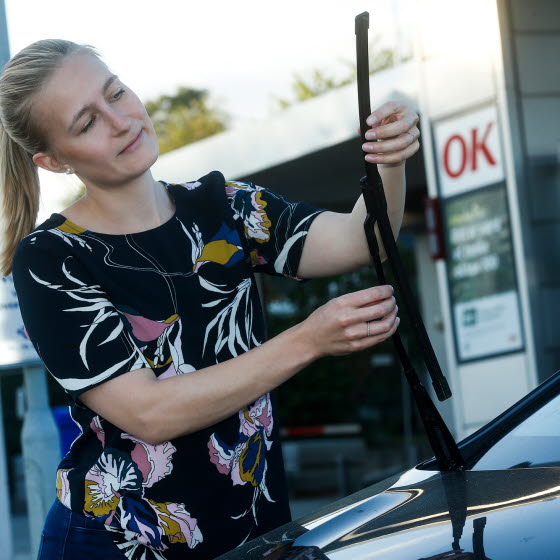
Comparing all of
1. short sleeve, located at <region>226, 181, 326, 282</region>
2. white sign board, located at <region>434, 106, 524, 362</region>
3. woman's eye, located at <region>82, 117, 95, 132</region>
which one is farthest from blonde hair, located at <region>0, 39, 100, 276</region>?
white sign board, located at <region>434, 106, 524, 362</region>

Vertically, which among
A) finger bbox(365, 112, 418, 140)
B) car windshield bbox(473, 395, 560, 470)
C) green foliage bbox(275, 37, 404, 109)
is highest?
green foliage bbox(275, 37, 404, 109)

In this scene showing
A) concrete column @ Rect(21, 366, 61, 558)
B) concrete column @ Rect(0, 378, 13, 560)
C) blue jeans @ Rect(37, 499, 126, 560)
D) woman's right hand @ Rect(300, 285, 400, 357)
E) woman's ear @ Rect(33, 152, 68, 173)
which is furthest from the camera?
concrete column @ Rect(0, 378, 13, 560)

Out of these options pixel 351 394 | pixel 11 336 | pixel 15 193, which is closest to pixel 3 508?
pixel 11 336

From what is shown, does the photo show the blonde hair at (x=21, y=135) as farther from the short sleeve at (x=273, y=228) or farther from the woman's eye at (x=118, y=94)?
the short sleeve at (x=273, y=228)

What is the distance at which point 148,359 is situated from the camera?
6.72 ft

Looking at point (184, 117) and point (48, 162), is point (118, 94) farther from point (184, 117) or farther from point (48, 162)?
point (184, 117)

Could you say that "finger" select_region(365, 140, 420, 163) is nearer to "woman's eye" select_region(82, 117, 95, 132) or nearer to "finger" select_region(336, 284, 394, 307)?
"finger" select_region(336, 284, 394, 307)

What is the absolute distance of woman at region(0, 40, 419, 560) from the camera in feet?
6.46

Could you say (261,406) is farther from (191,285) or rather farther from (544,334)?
(544,334)

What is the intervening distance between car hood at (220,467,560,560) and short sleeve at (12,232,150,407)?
0.42 m

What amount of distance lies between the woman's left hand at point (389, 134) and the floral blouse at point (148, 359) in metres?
0.39

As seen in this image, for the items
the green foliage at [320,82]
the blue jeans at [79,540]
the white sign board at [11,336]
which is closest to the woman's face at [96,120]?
the blue jeans at [79,540]

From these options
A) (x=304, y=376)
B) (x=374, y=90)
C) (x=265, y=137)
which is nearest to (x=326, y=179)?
(x=265, y=137)

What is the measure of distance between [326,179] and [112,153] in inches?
319
